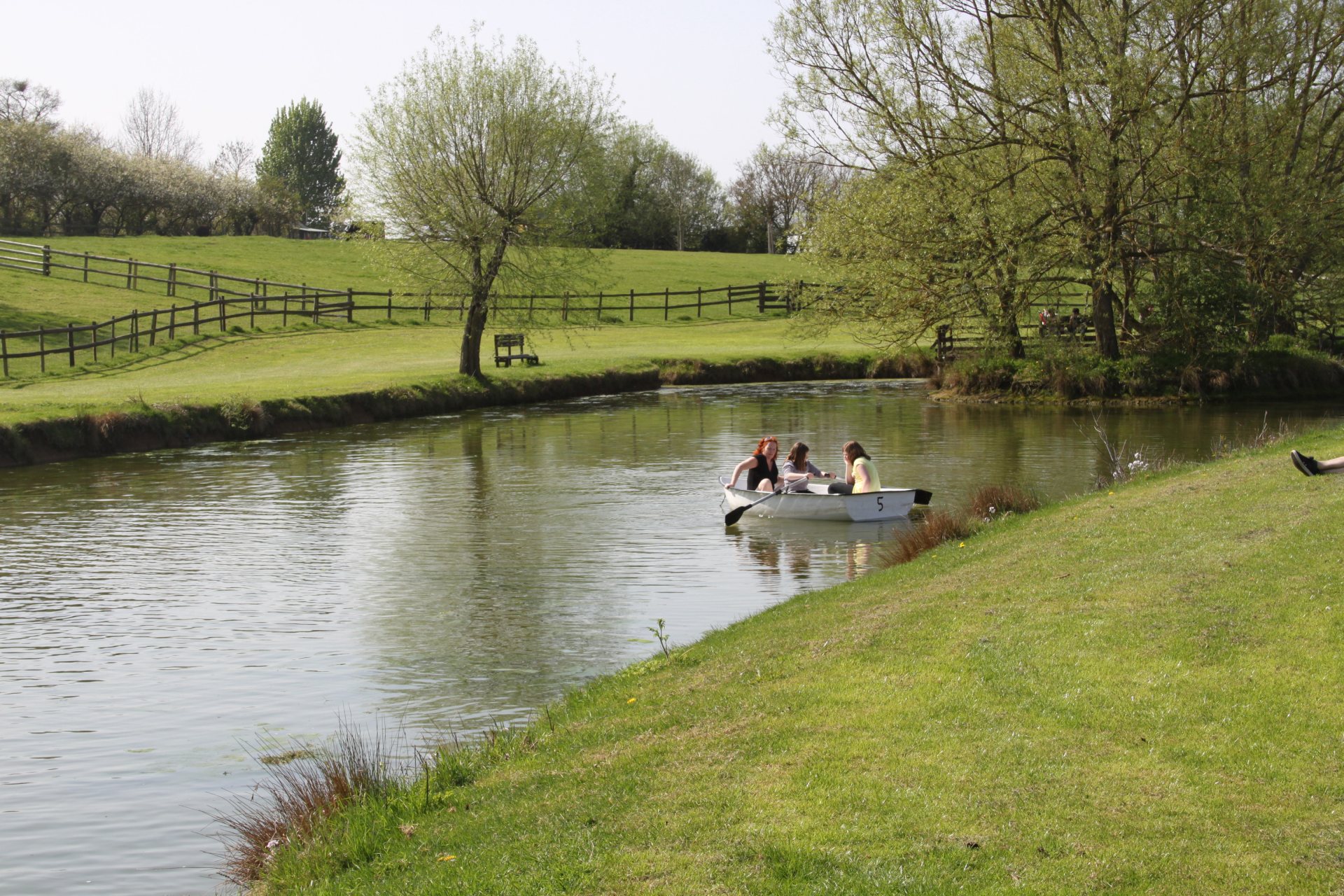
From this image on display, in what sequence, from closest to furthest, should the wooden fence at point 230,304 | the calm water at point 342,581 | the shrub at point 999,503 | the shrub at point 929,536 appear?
the calm water at point 342,581 → the shrub at point 929,536 → the shrub at point 999,503 → the wooden fence at point 230,304

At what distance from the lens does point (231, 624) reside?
15312mm

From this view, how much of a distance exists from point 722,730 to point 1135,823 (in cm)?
293

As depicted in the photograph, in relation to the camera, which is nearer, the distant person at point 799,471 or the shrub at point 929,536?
the shrub at point 929,536

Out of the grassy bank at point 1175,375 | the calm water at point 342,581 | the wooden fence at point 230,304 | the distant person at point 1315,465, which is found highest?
the wooden fence at point 230,304

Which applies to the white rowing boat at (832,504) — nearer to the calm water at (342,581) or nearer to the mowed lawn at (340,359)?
the calm water at (342,581)

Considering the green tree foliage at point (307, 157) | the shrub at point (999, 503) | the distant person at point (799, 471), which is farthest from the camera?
the green tree foliage at point (307, 157)

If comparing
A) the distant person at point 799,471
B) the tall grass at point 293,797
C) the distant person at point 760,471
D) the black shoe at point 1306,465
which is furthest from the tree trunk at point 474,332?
the tall grass at point 293,797

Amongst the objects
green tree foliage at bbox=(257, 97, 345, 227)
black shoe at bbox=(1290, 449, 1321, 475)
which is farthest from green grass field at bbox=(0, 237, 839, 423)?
green tree foliage at bbox=(257, 97, 345, 227)

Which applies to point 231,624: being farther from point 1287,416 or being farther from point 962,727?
point 1287,416

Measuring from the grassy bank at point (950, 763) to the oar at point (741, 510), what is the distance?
9.36 meters

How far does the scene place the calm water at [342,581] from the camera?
10250mm

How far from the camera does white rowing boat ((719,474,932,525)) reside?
69.8ft

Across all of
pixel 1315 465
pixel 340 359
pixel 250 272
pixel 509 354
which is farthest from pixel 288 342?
pixel 1315 465

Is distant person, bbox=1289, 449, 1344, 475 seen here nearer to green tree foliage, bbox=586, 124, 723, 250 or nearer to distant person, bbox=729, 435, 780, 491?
distant person, bbox=729, 435, 780, 491
